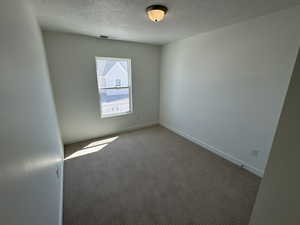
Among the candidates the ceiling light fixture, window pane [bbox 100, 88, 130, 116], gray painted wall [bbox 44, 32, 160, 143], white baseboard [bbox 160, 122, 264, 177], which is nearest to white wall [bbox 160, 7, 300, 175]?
white baseboard [bbox 160, 122, 264, 177]

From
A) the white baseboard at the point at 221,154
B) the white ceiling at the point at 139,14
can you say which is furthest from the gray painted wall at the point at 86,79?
the white baseboard at the point at 221,154

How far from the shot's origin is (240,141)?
2346mm

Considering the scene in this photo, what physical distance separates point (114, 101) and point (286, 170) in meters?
3.50

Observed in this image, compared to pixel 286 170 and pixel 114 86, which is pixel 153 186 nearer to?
pixel 286 170

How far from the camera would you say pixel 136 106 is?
3891 mm

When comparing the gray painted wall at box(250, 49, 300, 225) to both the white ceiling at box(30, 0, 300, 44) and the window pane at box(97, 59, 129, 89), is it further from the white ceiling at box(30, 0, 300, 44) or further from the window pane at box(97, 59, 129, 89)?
the window pane at box(97, 59, 129, 89)

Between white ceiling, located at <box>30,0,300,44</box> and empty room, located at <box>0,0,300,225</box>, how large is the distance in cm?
2

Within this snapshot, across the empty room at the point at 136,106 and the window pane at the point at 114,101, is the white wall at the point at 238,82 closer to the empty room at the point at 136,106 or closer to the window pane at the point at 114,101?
the empty room at the point at 136,106

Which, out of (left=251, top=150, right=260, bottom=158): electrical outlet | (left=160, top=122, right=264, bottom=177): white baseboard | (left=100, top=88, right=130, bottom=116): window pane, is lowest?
(left=160, top=122, right=264, bottom=177): white baseboard

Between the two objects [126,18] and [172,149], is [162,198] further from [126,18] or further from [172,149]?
[126,18]

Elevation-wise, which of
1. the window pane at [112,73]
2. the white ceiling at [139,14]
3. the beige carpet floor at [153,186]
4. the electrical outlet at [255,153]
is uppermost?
the white ceiling at [139,14]

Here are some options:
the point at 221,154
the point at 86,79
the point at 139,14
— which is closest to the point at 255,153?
the point at 221,154

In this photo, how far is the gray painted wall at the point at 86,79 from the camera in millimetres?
2721

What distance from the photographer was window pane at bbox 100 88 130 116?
11.3 feet
